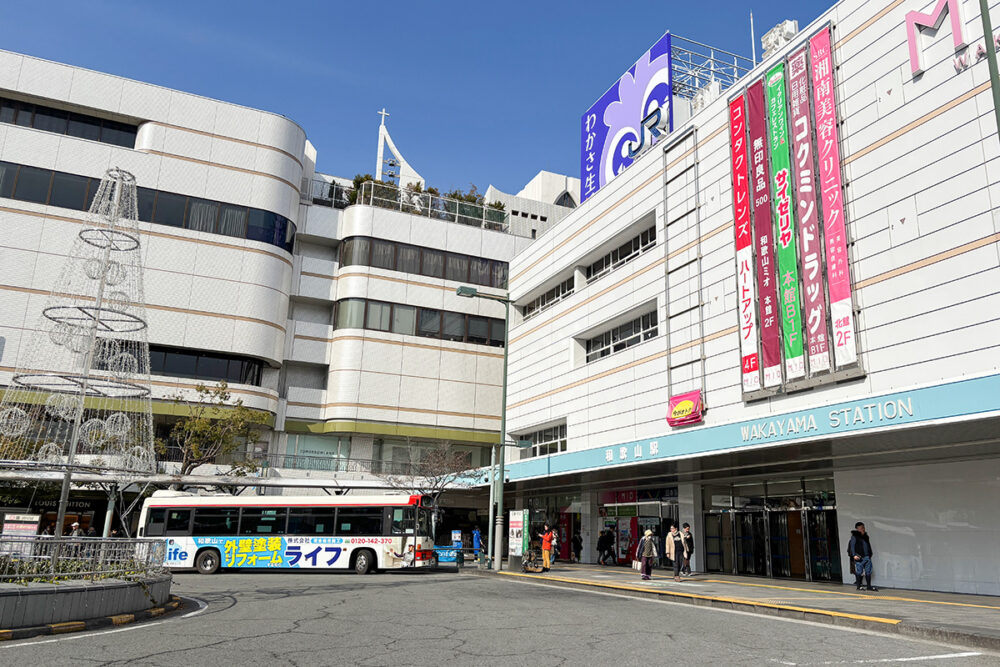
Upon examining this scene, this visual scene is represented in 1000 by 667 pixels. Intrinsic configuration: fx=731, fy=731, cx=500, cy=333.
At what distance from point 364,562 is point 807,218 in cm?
1812

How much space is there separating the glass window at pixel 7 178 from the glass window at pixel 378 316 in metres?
18.8

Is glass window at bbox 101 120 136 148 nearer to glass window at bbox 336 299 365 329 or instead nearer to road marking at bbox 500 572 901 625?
glass window at bbox 336 299 365 329

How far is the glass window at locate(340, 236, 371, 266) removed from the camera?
142 feet

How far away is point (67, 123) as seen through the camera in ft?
128

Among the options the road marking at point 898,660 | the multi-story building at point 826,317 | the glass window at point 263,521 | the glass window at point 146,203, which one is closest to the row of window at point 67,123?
the glass window at point 146,203

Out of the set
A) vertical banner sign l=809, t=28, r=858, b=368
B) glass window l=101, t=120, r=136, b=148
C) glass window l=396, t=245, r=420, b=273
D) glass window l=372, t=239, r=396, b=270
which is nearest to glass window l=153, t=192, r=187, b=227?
glass window l=101, t=120, r=136, b=148

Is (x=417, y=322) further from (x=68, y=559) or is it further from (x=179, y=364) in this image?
(x=68, y=559)

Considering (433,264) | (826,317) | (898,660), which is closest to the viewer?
(898,660)

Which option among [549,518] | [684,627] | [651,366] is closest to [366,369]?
[549,518]

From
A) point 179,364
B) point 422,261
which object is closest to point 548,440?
point 422,261

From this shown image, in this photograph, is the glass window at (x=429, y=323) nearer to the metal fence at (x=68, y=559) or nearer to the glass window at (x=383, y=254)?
the glass window at (x=383, y=254)

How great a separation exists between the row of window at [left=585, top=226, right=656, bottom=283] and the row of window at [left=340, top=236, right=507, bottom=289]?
1345 cm

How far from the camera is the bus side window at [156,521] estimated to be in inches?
1019

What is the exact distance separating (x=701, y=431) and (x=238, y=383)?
26.1 metres
